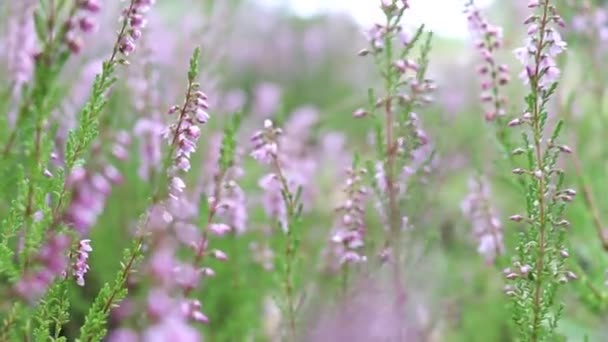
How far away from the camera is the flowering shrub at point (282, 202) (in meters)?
1.61

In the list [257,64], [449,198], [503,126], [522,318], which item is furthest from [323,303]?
[257,64]

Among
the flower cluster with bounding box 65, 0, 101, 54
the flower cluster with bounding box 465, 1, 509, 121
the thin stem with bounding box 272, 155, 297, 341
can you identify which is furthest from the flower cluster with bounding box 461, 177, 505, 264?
the flower cluster with bounding box 65, 0, 101, 54

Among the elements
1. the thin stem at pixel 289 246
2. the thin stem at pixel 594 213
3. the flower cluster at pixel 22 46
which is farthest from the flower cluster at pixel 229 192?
the thin stem at pixel 594 213

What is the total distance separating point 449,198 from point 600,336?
3.22 m

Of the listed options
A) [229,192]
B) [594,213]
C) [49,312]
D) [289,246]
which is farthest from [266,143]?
[594,213]

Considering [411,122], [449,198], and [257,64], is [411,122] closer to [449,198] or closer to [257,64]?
[449,198]

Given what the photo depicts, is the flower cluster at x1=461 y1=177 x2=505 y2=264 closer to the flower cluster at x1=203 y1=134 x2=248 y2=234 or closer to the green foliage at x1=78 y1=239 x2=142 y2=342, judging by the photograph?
the flower cluster at x1=203 y1=134 x2=248 y2=234

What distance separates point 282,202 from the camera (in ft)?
9.90

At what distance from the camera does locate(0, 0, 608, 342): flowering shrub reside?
63.3 inches

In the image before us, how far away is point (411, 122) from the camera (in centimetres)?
216

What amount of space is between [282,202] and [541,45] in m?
1.37

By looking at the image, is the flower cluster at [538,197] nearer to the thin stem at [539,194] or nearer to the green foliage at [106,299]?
the thin stem at [539,194]

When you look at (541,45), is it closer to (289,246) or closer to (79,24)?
(289,246)

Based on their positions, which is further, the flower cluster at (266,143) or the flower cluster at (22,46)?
the flower cluster at (22,46)
